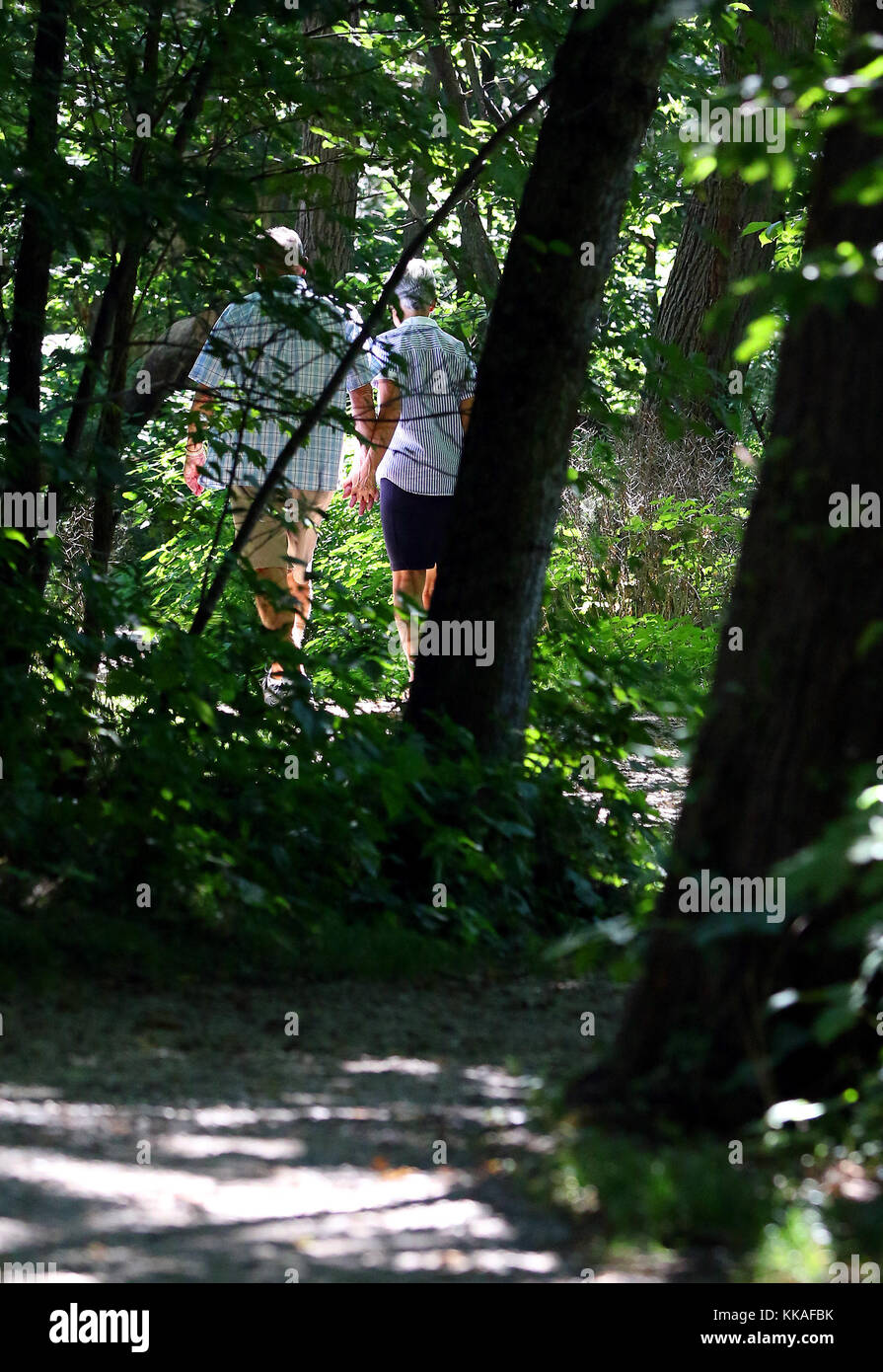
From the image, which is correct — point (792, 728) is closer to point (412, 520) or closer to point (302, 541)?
point (302, 541)

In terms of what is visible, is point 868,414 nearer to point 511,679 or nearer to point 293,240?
point 511,679

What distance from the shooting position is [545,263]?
5898 mm

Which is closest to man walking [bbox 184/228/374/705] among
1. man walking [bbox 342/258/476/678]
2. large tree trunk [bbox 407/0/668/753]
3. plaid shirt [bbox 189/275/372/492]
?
plaid shirt [bbox 189/275/372/492]

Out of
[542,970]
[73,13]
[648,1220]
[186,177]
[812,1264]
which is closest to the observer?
[812,1264]

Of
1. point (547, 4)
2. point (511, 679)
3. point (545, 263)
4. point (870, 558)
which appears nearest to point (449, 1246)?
point (870, 558)

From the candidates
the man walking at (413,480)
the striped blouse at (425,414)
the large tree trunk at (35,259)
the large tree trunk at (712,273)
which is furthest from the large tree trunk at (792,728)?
the large tree trunk at (712,273)

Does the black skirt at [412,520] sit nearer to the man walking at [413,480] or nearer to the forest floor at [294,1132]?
the man walking at [413,480]

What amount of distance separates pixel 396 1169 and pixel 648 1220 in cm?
68

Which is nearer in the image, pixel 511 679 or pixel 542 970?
pixel 542 970

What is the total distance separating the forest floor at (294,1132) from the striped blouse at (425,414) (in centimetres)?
404

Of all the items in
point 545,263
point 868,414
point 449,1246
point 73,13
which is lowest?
point 449,1246

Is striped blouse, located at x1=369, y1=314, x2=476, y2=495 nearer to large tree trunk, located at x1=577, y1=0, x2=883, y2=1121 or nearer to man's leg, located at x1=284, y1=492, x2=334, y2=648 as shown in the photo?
man's leg, located at x1=284, y1=492, x2=334, y2=648

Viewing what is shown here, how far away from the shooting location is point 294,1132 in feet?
12.0

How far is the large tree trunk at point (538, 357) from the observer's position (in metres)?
5.86
